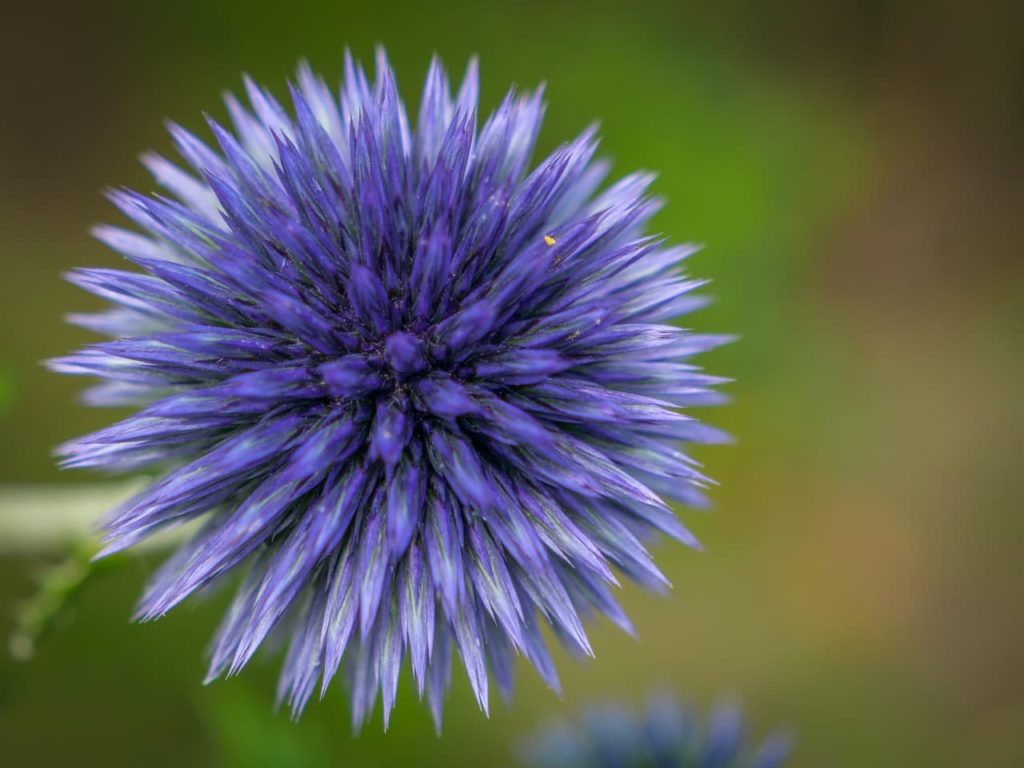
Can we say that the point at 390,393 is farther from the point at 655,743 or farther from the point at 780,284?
the point at 780,284

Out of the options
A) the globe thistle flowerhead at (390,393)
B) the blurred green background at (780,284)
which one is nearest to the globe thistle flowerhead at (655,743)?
the globe thistle flowerhead at (390,393)

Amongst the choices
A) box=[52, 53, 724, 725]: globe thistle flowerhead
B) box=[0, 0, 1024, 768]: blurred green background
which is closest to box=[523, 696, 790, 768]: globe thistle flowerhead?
box=[52, 53, 724, 725]: globe thistle flowerhead

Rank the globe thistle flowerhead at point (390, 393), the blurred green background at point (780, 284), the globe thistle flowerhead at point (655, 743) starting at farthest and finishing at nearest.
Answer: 1. the blurred green background at point (780, 284)
2. the globe thistle flowerhead at point (655, 743)
3. the globe thistle flowerhead at point (390, 393)

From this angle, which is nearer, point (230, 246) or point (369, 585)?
point (369, 585)

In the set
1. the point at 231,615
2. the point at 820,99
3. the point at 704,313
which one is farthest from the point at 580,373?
the point at 820,99

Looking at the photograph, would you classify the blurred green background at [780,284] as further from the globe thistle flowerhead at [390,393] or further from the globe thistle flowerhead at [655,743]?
the globe thistle flowerhead at [390,393]

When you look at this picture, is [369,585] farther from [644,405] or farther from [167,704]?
[167,704]
